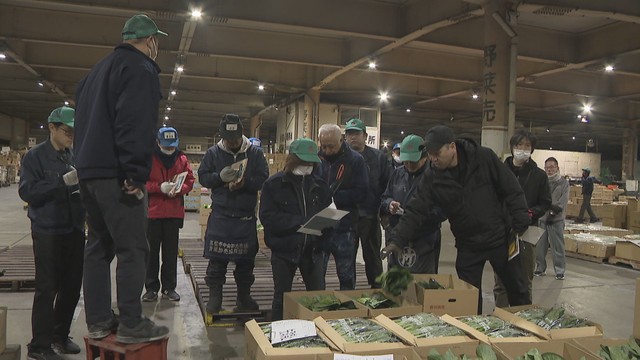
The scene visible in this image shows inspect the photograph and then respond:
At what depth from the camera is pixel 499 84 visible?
779 cm

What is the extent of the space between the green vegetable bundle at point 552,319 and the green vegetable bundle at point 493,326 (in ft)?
0.59

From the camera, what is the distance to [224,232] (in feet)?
13.2

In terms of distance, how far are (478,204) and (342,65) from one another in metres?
9.13

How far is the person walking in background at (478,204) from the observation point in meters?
3.40

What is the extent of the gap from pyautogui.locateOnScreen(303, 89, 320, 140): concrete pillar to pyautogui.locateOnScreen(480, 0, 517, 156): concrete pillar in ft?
26.8

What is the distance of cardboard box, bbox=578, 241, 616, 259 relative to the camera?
8.13 metres

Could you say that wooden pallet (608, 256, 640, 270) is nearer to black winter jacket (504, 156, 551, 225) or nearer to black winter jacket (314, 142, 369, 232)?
black winter jacket (504, 156, 551, 225)

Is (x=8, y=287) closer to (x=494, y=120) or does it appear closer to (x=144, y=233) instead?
(x=144, y=233)

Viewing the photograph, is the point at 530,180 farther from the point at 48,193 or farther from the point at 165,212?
the point at 48,193

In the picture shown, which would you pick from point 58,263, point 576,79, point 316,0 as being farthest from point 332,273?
point 576,79

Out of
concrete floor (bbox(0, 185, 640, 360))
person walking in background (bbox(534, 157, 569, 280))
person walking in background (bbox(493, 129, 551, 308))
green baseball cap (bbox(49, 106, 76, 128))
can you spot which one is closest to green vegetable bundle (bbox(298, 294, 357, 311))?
concrete floor (bbox(0, 185, 640, 360))

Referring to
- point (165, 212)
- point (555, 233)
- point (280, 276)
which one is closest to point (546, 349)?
point (280, 276)

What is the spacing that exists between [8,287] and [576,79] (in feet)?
49.6

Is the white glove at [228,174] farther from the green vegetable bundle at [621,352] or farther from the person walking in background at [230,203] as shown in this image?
the green vegetable bundle at [621,352]
